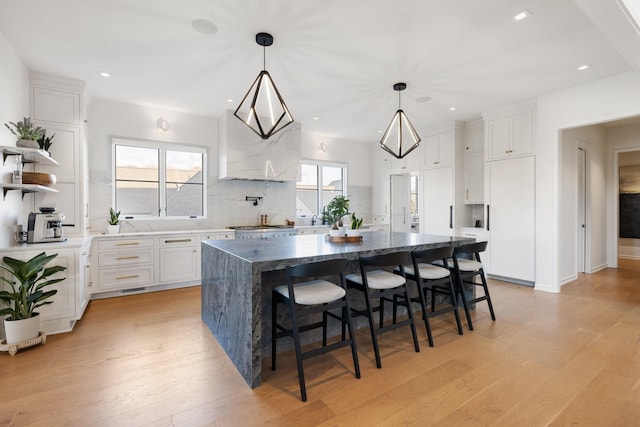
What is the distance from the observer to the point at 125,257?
4.25 metres

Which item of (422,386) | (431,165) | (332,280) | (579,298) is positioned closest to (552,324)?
Answer: (579,298)

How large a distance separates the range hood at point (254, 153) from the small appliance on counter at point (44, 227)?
2.33m

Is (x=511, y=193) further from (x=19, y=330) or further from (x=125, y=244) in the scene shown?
(x=19, y=330)

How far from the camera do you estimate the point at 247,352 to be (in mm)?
2129

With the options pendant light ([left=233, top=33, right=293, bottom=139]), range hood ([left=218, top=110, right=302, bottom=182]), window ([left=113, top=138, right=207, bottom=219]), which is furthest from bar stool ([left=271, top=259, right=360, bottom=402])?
window ([left=113, top=138, right=207, bottom=219])

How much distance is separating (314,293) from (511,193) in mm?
4225

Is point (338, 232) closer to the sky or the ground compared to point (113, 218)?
closer to the ground

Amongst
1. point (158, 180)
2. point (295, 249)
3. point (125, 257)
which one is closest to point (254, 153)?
point (158, 180)

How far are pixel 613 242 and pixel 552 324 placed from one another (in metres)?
4.56

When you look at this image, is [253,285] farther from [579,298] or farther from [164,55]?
[579,298]

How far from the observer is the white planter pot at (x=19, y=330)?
8.55 feet

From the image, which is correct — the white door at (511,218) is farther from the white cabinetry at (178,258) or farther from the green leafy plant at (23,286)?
the green leafy plant at (23,286)

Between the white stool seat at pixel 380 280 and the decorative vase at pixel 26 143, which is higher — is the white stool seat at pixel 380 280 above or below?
below

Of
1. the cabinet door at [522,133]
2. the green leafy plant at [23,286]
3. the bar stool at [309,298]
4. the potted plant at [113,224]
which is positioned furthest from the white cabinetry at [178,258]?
the cabinet door at [522,133]
